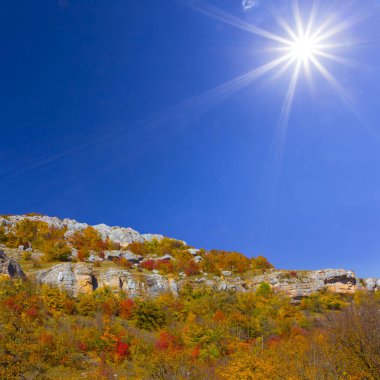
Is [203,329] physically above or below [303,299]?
below

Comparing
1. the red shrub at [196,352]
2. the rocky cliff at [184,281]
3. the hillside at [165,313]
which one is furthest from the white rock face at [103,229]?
the red shrub at [196,352]

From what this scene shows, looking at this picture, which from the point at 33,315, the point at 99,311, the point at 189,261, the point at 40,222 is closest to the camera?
the point at 33,315

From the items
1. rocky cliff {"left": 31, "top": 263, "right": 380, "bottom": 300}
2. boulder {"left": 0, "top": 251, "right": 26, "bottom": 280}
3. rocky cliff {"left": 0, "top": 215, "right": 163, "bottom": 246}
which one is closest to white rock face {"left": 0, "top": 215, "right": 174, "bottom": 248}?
rocky cliff {"left": 0, "top": 215, "right": 163, "bottom": 246}

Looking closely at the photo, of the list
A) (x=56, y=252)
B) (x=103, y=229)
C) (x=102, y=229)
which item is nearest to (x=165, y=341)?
(x=56, y=252)

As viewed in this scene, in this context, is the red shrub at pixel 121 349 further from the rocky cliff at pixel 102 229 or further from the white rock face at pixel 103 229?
the rocky cliff at pixel 102 229

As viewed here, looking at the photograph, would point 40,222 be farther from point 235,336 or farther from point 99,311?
point 235,336

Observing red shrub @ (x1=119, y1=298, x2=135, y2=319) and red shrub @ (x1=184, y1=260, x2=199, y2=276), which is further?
red shrub @ (x1=184, y1=260, x2=199, y2=276)

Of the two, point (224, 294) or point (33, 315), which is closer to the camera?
point (33, 315)

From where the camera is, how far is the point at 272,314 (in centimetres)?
5744

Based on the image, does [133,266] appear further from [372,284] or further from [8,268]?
[372,284]

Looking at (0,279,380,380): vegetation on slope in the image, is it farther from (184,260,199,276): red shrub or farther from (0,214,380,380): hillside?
(184,260,199,276): red shrub

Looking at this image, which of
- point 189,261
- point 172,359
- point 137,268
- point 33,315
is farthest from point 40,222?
point 172,359

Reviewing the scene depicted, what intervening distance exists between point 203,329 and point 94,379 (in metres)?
18.9

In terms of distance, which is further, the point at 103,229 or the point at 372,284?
the point at 103,229
